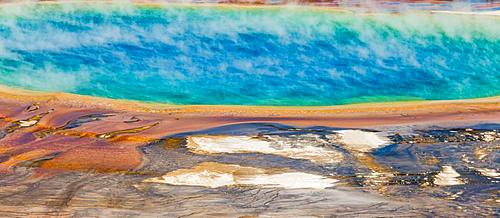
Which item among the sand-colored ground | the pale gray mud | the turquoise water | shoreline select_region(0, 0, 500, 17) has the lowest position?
the pale gray mud

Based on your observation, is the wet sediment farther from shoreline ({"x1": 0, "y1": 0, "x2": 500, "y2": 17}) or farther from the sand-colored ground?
shoreline ({"x1": 0, "y1": 0, "x2": 500, "y2": 17})

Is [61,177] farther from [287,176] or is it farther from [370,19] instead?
[370,19]

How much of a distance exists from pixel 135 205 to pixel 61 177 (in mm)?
583

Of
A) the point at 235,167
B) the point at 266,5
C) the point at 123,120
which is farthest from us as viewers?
the point at 266,5

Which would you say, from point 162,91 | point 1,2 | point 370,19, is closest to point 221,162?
point 162,91

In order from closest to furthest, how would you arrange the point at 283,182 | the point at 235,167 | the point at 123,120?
the point at 283,182 → the point at 235,167 → the point at 123,120

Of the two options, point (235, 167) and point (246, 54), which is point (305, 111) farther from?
point (246, 54)

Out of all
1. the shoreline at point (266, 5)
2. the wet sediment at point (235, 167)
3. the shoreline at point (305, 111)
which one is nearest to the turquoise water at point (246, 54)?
the shoreline at point (266, 5)

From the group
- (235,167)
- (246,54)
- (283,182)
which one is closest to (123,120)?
(235,167)

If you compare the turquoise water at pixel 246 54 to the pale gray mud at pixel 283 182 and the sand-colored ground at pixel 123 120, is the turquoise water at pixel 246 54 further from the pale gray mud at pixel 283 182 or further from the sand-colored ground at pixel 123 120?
the pale gray mud at pixel 283 182

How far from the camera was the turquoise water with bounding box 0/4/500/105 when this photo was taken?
20.4 ft

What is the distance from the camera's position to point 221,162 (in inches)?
143

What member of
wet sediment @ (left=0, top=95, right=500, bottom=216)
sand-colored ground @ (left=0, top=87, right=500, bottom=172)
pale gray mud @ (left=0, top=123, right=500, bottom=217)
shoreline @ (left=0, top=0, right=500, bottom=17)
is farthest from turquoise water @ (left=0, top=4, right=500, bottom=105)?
pale gray mud @ (left=0, top=123, right=500, bottom=217)

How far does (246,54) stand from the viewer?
7496 mm
